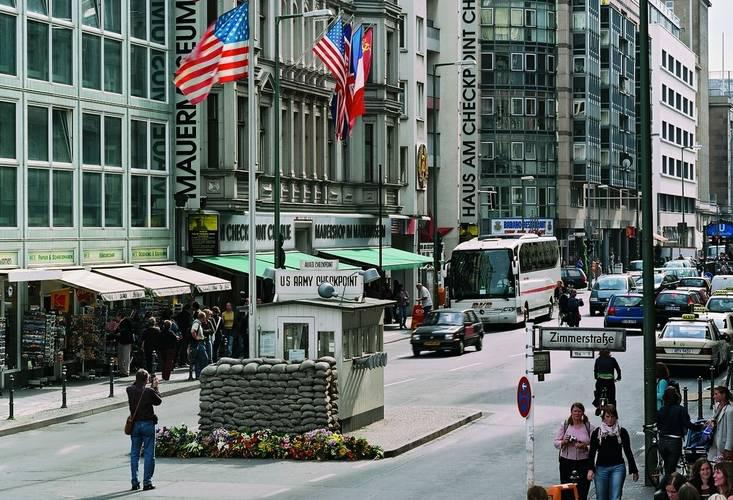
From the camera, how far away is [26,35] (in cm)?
3575

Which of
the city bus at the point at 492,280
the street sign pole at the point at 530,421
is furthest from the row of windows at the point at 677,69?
the street sign pole at the point at 530,421

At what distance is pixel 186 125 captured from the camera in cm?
4359

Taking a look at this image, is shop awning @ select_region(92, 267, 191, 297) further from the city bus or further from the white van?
the white van

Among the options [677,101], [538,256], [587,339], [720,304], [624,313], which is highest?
[677,101]

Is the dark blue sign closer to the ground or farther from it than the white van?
farther from it

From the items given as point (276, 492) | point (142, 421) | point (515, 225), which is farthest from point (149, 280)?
point (515, 225)

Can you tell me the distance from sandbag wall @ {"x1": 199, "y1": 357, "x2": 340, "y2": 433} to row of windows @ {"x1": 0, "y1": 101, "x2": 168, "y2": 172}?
12177mm

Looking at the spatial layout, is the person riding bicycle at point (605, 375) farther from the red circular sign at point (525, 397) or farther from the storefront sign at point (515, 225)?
the storefront sign at point (515, 225)

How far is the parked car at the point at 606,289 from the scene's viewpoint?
65562mm

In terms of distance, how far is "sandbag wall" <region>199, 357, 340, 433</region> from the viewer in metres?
25.4

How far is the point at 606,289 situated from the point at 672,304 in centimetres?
1161

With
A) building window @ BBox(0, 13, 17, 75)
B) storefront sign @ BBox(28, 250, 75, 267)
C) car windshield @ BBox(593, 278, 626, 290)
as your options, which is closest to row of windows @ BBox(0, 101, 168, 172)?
building window @ BBox(0, 13, 17, 75)

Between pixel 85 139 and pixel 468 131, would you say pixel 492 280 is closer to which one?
pixel 468 131

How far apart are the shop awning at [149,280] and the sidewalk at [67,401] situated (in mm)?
2361
